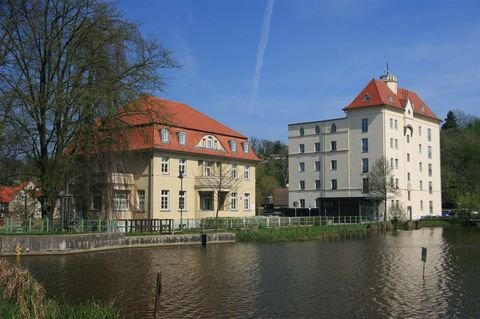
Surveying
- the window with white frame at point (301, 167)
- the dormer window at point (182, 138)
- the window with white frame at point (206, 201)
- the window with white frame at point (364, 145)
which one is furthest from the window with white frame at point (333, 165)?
the dormer window at point (182, 138)

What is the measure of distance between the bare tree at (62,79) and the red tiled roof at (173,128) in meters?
2.12

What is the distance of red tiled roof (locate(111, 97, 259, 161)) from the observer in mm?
37000

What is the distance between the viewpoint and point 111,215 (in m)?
39.7

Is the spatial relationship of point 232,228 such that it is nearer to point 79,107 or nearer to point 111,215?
point 111,215

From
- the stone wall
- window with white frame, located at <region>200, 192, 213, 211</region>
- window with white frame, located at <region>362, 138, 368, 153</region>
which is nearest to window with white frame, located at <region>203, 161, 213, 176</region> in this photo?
window with white frame, located at <region>200, 192, 213, 211</region>

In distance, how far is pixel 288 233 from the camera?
42969mm

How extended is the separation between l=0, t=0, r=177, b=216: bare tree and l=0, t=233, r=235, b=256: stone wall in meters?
4.51

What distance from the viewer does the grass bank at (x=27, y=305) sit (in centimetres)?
1080

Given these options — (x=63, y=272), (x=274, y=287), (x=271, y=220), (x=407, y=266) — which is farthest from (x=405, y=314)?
(x=271, y=220)

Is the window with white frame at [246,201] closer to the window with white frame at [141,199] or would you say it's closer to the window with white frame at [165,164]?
the window with white frame at [165,164]

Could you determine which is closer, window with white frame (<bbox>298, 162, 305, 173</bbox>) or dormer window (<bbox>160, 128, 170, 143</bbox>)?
dormer window (<bbox>160, 128, 170, 143</bbox>)

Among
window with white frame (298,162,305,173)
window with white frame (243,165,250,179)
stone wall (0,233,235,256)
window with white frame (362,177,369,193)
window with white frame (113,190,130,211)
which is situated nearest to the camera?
stone wall (0,233,235,256)

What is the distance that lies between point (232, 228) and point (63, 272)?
72.9ft

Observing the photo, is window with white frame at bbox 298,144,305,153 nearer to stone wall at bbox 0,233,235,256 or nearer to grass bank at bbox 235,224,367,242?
grass bank at bbox 235,224,367,242
